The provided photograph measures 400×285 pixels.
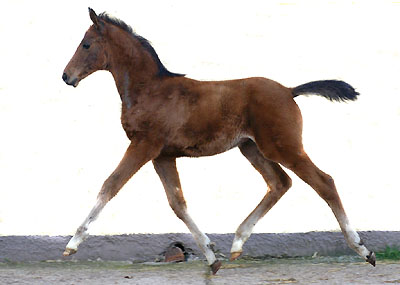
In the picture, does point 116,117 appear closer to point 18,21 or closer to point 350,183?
point 18,21

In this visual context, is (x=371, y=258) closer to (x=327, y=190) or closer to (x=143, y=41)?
(x=327, y=190)

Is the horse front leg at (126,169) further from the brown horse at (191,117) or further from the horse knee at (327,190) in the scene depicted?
the horse knee at (327,190)

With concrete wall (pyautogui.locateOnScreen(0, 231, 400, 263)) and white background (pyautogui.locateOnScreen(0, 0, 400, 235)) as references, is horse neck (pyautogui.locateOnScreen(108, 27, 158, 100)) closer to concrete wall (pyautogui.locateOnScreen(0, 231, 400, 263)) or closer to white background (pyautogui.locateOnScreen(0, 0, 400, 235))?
white background (pyautogui.locateOnScreen(0, 0, 400, 235))

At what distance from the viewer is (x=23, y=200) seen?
5371mm

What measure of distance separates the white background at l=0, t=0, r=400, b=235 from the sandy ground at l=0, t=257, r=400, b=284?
0.26 m

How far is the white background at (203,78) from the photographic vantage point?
536 cm

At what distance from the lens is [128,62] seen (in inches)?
202

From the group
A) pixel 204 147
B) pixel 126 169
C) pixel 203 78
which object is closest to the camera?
pixel 126 169

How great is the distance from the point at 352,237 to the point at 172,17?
2082 mm

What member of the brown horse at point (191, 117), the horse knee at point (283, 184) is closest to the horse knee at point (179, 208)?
the brown horse at point (191, 117)

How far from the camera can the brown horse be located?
4.96 metres

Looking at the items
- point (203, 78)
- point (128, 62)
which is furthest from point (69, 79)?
point (203, 78)

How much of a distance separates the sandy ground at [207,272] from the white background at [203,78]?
0.87ft

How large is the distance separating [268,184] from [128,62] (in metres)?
1.31
